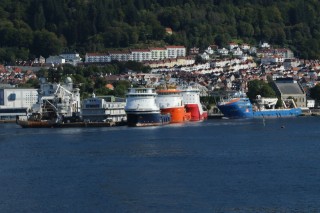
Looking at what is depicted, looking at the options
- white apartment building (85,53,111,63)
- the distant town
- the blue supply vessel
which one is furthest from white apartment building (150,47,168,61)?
the blue supply vessel

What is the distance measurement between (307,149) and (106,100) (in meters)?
26.1

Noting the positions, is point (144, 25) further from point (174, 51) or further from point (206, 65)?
point (206, 65)

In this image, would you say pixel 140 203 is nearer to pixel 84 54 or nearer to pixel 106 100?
pixel 106 100

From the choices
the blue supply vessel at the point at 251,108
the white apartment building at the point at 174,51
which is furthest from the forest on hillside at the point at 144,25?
the blue supply vessel at the point at 251,108

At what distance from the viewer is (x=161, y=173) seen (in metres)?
30.0

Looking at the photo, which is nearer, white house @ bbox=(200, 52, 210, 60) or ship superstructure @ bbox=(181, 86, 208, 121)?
ship superstructure @ bbox=(181, 86, 208, 121)

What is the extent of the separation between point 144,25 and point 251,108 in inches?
1444

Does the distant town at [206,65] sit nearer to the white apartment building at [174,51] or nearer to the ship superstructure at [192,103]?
the white apartment building at [174,51]

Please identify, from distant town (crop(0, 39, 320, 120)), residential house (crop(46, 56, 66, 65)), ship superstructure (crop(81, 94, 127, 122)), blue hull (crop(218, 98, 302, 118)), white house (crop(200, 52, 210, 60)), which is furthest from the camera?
white house (crop(200, 52, 210, 60))

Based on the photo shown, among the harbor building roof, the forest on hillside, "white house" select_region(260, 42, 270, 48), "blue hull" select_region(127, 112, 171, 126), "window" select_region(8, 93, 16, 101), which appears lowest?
"blue hull" select_region(127, 112, 171, 126)

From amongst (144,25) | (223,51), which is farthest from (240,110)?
(144,25)

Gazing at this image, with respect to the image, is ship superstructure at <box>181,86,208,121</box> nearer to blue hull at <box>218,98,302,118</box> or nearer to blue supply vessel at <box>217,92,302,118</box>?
blue hull at <box>218,98,302,118</box>

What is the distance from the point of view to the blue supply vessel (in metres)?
67.1

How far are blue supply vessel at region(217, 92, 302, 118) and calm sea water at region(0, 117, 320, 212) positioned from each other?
2195 cm
